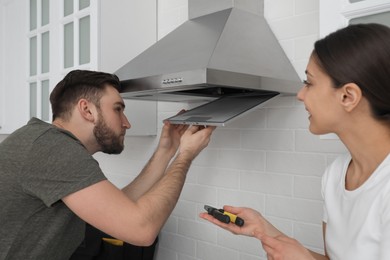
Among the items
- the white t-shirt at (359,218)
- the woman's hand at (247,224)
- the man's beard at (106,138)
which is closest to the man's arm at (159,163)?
the man's beard at (106,138)

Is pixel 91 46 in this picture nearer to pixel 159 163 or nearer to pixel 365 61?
pixel 159 163

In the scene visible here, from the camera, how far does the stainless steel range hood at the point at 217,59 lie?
986 mm

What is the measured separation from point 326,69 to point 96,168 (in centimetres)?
62

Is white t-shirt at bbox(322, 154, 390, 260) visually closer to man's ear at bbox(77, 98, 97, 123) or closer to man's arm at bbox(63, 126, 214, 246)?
man's arm at bbox(63, 126, 214, 246)

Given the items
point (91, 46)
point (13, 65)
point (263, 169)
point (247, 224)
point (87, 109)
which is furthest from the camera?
point (13, 65)

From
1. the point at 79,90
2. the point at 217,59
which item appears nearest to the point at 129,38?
the point at 79,90

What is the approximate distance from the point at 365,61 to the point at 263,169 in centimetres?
71

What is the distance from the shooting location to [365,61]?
739mm

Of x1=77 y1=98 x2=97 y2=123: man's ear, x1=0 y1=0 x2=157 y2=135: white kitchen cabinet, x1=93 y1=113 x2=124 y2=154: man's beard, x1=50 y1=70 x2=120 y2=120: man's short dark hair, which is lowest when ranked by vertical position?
x1=93 y1=113 x2=124 y2=154: man's beard

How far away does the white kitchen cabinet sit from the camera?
1519mm

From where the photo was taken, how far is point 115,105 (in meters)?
1.30

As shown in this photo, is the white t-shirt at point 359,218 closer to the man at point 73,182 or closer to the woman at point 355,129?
the woman at point 355,129

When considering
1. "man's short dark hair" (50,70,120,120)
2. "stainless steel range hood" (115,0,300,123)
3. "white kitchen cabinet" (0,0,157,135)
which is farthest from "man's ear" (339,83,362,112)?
"white kitchen cabinet" (0,0,157,135)

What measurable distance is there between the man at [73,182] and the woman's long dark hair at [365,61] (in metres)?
0.49
